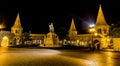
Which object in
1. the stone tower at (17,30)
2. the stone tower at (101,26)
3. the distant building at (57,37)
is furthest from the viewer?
the stone tower at (17,30)

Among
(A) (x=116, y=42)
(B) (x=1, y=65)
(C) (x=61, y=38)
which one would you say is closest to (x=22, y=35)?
(C) (x=61, y=38)

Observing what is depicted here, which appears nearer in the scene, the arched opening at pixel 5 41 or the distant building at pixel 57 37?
the distant building at pixel 57 37

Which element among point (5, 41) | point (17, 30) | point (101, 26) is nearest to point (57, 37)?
point (101, 26)

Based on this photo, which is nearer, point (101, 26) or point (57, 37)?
point (101, 26)

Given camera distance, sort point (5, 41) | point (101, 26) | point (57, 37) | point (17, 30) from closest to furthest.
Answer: point (101, 26)
point (57, 37)
point (5, 41)
point (17, 30)

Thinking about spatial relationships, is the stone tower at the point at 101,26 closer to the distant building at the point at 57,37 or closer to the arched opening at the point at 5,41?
the distant building at the point at 57,37

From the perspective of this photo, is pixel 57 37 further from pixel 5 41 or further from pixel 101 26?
pixel 5 41

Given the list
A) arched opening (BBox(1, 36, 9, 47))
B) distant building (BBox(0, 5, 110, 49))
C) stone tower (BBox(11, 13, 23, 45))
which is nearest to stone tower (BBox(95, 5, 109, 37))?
distant building (BBox(0, 5, 110, 49))

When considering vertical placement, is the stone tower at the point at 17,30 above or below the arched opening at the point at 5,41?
above

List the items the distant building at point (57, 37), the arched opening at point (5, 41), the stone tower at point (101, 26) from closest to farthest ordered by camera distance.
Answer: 1. the distant building at point (57, 37)
2. the stone tower at point (101, 26)
3. the arched opening at point (5, 41)

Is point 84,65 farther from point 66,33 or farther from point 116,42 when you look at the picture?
point 66,33

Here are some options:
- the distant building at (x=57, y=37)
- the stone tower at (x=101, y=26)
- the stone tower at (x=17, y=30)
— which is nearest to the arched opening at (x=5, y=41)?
the distant building at (x=57, y=37)

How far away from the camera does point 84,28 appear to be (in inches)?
2842

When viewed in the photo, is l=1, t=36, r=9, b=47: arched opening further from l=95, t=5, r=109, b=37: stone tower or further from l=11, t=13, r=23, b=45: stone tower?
l=95, t=5, r=109, b=37: stone tower
